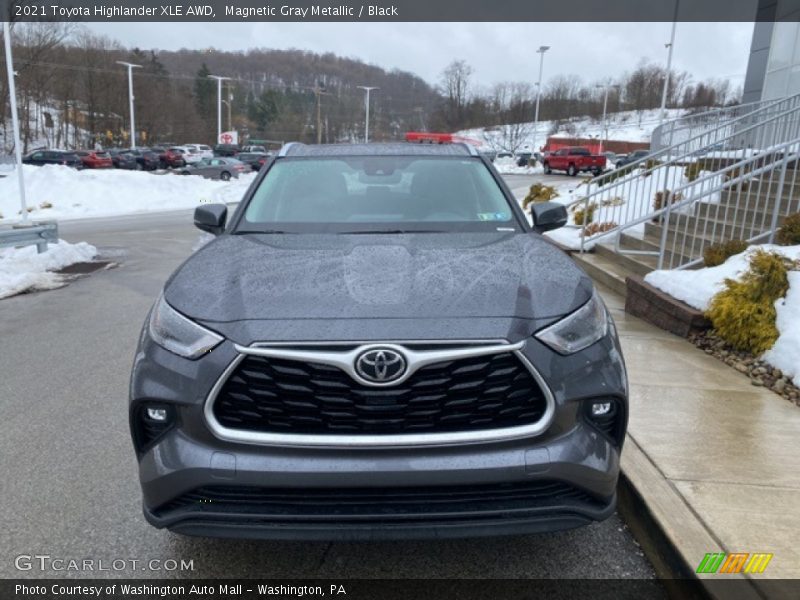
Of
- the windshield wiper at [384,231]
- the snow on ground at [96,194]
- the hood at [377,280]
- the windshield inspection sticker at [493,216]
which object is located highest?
the windshield inspection sticker at [493,216]

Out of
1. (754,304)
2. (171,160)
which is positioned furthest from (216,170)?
(754,304)

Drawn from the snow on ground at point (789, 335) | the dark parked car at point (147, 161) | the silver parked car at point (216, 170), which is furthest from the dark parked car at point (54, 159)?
the snow on ground at point (789, 335)

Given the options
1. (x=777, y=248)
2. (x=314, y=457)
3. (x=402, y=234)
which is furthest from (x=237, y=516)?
(x=777, y=248)

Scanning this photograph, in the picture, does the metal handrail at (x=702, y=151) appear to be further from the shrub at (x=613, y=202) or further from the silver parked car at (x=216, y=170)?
the silver parked car at (x=216, y=170)

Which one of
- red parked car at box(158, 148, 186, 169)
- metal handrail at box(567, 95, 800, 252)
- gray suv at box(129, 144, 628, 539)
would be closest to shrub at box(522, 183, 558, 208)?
metal handrail at box(567, 95, 800, 252)

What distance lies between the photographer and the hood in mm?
2250

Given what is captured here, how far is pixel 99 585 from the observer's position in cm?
244

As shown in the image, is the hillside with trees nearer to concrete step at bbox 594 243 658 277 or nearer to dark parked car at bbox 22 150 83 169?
dark parked car at bbox 22 150 83 169

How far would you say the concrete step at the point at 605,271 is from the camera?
749 centimetres

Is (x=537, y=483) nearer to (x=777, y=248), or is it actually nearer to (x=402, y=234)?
(x=402, y=234)

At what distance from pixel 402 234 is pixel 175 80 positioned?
321 feet

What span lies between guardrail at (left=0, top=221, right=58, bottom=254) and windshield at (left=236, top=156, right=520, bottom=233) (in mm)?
6864

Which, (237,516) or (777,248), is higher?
(777,248)

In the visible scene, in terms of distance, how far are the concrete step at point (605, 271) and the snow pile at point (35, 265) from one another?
7279 mm
